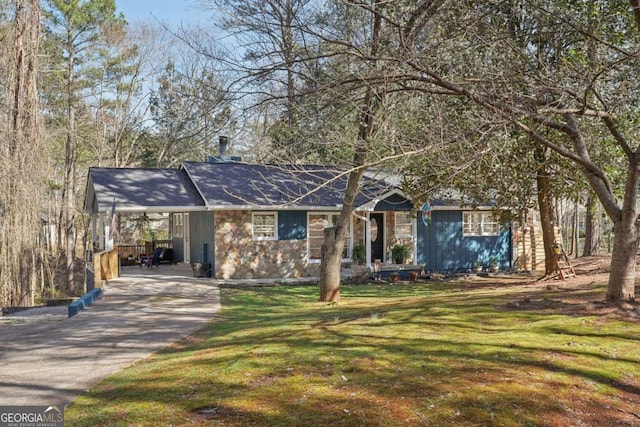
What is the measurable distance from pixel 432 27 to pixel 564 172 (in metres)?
7.55

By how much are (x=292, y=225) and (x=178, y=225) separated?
696 cm

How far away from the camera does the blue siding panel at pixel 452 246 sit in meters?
19.9

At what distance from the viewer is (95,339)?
862 cm

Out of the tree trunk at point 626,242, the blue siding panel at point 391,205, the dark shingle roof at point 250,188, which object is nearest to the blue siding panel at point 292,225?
the dark shingle roof at point 250,188

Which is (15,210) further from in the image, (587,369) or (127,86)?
(127,86)

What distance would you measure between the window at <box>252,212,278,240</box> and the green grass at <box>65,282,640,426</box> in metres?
9.36

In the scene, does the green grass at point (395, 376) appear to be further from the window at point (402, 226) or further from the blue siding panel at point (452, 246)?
the window at point (402, 226)

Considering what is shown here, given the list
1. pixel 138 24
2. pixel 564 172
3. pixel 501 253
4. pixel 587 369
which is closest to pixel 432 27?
pixel 587 369

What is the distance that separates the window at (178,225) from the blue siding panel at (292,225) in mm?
5942

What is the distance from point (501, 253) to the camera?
21031mm

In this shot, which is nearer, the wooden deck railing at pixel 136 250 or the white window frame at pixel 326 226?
the white window frame at pixel 326 226

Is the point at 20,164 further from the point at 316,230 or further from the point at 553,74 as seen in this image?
the point at 553,74

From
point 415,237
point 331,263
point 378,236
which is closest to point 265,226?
point 378,236

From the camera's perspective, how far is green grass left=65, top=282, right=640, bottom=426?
4.50 metres
